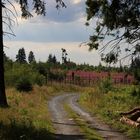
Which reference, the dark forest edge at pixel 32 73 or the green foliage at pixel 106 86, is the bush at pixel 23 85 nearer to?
the dark forest edge at pixel 32 73

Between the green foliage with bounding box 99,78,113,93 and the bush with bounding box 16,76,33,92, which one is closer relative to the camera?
the bush with bounding box 16,76,33,92

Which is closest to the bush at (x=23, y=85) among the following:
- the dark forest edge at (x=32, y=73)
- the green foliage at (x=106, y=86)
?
the dark forest edge at (x=32, y=73)

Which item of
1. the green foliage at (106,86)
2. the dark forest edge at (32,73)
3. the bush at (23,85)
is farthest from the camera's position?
the green foliage at (106,86)

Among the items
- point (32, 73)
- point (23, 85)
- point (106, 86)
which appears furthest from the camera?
point (32, 73)

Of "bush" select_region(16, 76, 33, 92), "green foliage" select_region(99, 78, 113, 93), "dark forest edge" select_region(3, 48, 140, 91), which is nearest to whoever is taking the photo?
"dark forest edge" select_region(3, 48, 140, 91)

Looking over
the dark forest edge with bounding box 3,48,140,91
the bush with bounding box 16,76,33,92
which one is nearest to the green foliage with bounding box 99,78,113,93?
the dark forest edge with bounding box 3,48,140,91

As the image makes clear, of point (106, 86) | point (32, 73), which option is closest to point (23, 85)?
point (106, 86)

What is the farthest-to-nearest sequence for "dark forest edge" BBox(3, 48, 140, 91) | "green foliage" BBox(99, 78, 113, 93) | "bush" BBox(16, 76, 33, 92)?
"green foliage" BBox(99, 78, 113, 93) → "bush" BBox(16, 76, 33, 92) → "dark forest edge" BBox(3, 48, 140, 91)

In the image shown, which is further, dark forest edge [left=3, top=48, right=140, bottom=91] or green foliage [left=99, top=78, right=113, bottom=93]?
green foliage [left=99, top=78, right=113, bottom=93]

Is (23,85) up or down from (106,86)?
up

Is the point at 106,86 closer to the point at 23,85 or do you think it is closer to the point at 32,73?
the point at 23,85

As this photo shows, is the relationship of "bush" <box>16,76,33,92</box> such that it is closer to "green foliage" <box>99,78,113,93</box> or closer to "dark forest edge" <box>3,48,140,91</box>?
"dark forest edge" <box>3,48,140,91</box>

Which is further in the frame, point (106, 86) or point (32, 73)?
point (32, 73)

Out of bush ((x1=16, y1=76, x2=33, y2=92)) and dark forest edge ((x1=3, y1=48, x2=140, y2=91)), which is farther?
bush ((x1=16, y1=76, x2=33, y2=92))
